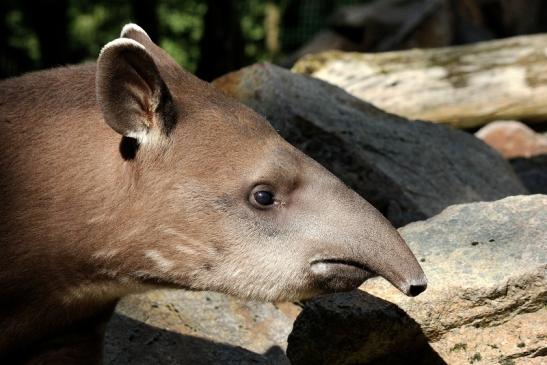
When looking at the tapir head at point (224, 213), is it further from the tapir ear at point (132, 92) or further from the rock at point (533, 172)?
the rock at point (533, 172)

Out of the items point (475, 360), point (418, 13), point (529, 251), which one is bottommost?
point (418, 13)

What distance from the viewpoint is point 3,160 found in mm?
3832

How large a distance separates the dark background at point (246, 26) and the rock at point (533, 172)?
374cm

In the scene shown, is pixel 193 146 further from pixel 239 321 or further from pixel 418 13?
pixel 418 13

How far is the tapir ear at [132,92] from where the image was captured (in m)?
3.58

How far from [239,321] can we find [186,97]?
210 centimetres

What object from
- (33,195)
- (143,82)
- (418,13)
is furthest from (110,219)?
(418,13)

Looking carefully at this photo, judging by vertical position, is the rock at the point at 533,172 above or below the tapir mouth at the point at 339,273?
below

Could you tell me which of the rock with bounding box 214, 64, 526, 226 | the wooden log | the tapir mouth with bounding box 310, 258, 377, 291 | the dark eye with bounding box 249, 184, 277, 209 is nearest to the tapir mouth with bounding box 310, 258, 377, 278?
the tapir mouth with bounding box 310, 258, 377, 291

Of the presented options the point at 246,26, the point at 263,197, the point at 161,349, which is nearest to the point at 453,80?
the point at 161,349

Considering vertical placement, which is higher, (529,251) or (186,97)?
(186,97)

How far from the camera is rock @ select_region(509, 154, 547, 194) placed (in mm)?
8531

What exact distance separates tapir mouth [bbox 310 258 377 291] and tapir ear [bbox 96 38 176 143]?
2.65 ft

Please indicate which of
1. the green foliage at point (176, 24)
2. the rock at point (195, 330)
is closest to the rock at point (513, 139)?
the rock at point (195, 330)
